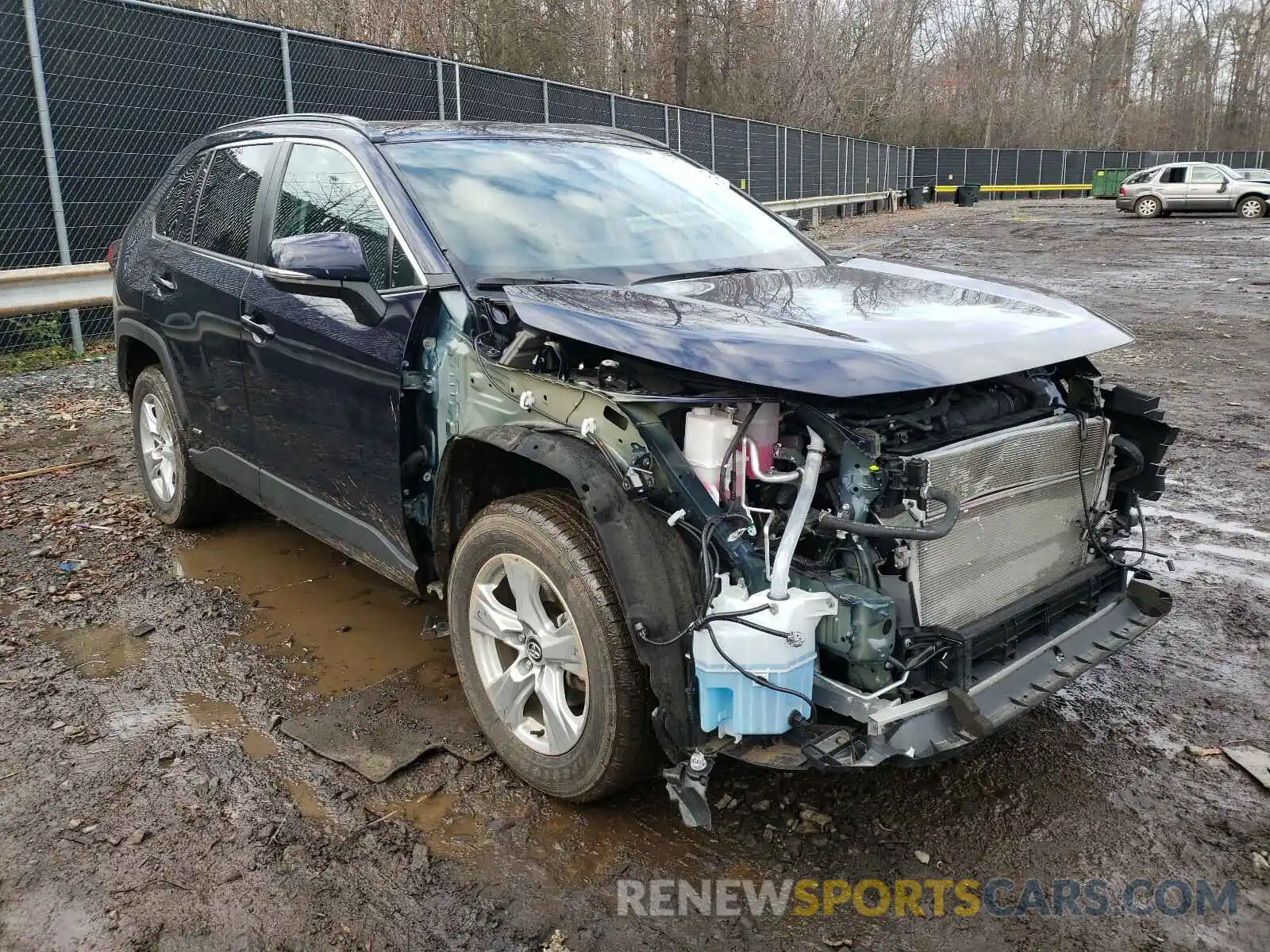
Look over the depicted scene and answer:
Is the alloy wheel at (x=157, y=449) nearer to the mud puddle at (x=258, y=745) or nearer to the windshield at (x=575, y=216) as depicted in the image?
the mud puddle at (x=258, y=745)

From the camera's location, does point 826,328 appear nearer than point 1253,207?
Yes

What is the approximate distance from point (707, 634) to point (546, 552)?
55cm

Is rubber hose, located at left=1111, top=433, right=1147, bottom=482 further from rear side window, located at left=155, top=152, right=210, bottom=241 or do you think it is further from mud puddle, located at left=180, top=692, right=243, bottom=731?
rear side window, located at left=155, top=152, right=210, bottom=241

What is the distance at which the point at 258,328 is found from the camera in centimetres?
386

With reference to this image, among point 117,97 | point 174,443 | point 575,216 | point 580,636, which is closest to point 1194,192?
point 117,97

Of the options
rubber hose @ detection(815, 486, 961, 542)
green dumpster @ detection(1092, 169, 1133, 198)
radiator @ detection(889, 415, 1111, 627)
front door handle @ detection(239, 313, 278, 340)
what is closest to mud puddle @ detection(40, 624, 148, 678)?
front door handle @ detection(239, 313, 278, 340)

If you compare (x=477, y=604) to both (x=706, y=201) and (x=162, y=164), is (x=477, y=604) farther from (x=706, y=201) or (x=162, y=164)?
(x=162, y=164)

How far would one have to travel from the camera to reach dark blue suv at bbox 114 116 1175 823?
98.1 inches

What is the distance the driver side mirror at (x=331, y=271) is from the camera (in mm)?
3076

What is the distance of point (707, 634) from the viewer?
8.00 feet

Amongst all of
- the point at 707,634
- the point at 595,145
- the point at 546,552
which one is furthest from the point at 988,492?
the point at 595,145

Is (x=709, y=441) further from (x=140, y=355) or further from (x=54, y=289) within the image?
(x=54, y=289)

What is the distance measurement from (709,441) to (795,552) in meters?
0.37

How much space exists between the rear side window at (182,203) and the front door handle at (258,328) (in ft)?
3.12
